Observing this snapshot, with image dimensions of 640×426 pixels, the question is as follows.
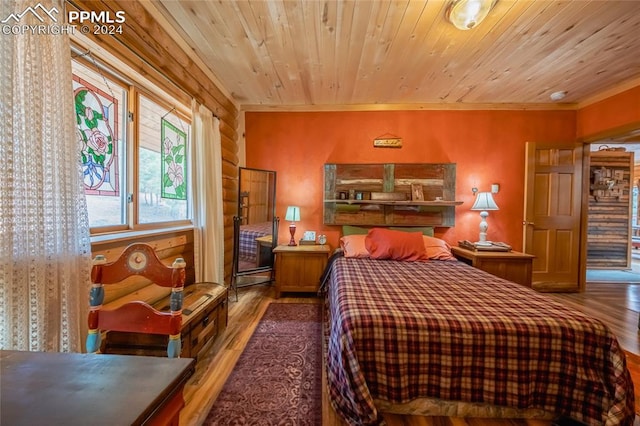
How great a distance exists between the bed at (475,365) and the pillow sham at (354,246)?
4.63 ft

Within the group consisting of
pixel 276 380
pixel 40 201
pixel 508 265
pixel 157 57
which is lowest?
pixel 276 380

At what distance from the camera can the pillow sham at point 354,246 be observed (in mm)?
2912

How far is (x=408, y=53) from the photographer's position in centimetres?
236

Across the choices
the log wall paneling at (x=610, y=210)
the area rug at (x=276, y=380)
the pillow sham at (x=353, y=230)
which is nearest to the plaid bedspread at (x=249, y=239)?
the area rug at (x=276, y=380)

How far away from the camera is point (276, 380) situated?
170 cm

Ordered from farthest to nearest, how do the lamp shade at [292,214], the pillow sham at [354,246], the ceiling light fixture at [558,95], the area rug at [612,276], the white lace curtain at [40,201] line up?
the area rug at [612,276], the lamp shade at [292,214], the ceiling light fixture at [558,95], the pillow sham at [354,246], the white lace curtain at [40,201]

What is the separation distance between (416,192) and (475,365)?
2.37 m

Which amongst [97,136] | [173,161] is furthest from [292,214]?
[97,136]

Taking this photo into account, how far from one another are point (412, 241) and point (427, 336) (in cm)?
161

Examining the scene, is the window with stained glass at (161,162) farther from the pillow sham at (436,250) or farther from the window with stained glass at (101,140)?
the pillow sham at (436,250)

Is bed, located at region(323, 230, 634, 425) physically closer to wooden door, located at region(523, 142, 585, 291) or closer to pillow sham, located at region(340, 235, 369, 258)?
pillow sham, located at region(340, 235, 369, 258)

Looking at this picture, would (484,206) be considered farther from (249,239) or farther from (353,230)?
(249,239)

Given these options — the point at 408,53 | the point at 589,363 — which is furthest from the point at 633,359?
the point at 408,53

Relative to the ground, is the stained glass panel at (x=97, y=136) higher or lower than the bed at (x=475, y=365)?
higher
